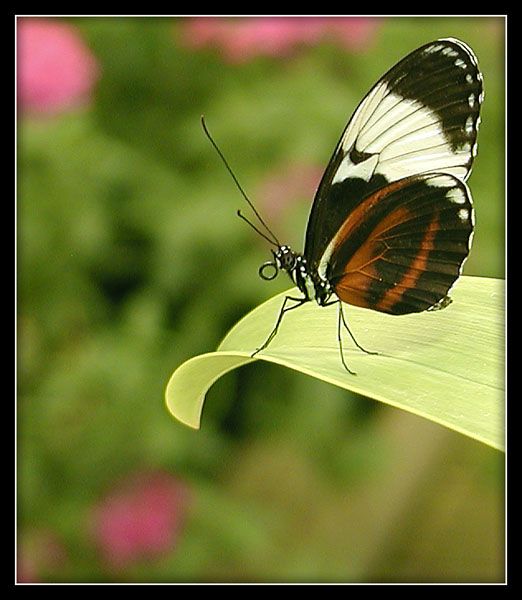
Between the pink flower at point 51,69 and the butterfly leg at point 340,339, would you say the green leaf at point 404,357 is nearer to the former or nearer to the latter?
the butterfly leg at point 340,339

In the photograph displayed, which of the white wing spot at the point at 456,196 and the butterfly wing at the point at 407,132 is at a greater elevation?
the butterfly wing at the point at 407,132

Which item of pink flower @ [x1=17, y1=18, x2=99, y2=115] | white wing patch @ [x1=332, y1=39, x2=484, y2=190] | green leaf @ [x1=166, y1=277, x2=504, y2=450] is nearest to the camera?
green leaf @ [x1=166, y1=277, x2=504, y2=450]

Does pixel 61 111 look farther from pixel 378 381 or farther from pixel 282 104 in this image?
pixel 378 381

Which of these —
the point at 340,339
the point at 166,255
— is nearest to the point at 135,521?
the point at 166,255

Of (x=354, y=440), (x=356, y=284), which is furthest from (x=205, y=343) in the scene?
(x=356, y=284)

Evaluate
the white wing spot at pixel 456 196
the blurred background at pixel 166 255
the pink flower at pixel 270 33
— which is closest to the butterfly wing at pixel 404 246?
the white wing spot at pixel 456 196

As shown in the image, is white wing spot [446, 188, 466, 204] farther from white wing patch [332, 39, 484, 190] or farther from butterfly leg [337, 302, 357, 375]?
butterfly leg [337, 302, 357, 375]

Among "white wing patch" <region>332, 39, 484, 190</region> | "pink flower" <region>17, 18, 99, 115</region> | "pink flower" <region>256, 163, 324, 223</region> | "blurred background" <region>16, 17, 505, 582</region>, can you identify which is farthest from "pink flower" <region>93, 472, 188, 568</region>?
"white wing patch" <region>332, 39, 484, 190</region>
